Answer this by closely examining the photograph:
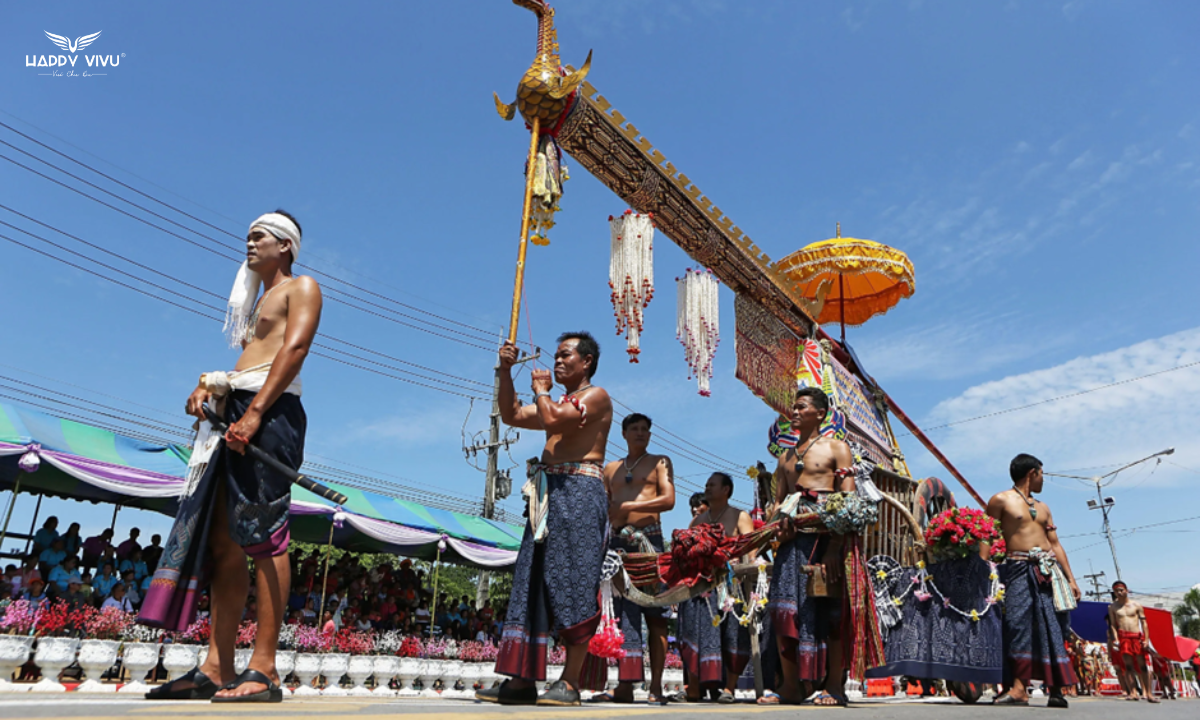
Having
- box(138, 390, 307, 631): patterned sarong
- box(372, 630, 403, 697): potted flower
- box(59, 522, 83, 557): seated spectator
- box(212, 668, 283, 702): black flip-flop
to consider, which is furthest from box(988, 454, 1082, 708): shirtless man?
box(59, 522, 83, 557): seated spectator

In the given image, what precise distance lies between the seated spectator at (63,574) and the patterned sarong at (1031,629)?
32.0 ft

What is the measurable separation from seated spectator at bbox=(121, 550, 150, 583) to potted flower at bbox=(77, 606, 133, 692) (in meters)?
4.29

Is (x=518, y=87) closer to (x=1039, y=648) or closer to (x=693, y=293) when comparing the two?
(x=693, y=293)

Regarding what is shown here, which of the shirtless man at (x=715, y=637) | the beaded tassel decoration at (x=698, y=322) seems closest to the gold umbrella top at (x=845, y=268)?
the beaded tassel decoration at (x=698, y=322)

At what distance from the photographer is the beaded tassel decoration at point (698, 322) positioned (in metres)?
9.55

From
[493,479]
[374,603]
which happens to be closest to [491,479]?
[493,479]

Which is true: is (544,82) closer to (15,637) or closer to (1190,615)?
(15,637)

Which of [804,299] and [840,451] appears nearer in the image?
[840,451]

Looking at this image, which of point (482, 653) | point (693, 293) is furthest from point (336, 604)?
point (693, 293)

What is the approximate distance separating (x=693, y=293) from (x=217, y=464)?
7.53 meters

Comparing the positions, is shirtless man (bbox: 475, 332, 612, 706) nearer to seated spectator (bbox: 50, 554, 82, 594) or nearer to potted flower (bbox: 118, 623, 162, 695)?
potted flower (bbox: 118, 623, 162, 695)

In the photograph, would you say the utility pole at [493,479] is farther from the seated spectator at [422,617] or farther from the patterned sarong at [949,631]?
the patterned sarong at [949,631]

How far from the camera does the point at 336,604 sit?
11.5 meters

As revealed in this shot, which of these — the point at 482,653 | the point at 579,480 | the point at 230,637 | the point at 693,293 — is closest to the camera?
the point at 230,637
